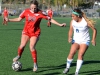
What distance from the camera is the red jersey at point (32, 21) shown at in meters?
10.4

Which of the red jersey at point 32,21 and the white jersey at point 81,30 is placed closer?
the white jersey at point 81,30

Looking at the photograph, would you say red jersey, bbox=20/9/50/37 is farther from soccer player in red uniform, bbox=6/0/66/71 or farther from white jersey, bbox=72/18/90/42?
white jersey, bbox=72/18/90/42

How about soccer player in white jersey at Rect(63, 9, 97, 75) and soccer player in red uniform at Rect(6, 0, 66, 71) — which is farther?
soccer player in red uniform at Rect(6, 0, 66, 71)

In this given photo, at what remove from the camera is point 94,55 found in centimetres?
1457

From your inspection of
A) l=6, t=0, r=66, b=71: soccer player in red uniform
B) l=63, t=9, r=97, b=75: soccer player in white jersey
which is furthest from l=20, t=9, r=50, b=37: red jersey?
l=63, t=9, r=97, b=75: soccer player in white jersey

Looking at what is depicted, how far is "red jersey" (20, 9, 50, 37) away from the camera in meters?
10.4

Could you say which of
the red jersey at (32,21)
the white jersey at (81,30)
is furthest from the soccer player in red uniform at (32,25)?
the white jersey at (81,30)

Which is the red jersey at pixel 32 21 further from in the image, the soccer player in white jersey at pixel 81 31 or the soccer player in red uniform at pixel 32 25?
the soccer player in white jersey at pixel 81 31

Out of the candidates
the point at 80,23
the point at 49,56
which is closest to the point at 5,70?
the point at 80,23

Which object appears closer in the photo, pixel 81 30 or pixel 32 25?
pixel 81 30

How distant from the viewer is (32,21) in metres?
10.5

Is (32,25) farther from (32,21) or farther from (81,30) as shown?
(81,30)

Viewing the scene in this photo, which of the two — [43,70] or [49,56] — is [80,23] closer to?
[43,70]

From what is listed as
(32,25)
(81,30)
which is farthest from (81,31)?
(32,25)
